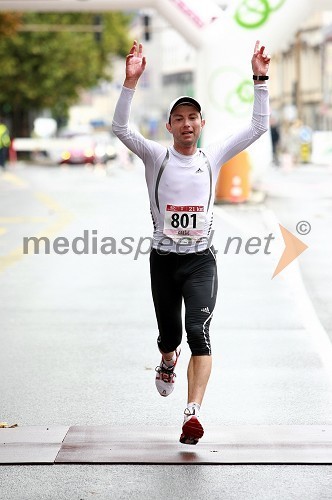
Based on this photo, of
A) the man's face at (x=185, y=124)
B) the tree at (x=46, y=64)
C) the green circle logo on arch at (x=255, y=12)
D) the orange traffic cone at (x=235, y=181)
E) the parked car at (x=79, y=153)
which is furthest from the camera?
the tree at (x=46, y=64)

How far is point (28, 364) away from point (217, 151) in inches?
111

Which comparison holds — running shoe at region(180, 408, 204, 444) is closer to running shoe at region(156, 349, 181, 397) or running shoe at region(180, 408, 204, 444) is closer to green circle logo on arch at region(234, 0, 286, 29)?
running shoe at region(156, 349, 181, 397)

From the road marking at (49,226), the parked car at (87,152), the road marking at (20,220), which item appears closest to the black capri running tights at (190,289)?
the road marking at (49,226)

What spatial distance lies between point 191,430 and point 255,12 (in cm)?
1897

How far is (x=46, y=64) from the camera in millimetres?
64375

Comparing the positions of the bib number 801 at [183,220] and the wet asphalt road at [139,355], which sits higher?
the bib number 801 at [183,220]

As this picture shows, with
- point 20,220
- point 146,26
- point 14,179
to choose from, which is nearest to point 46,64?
point 146,26

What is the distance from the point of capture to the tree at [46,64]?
208ft

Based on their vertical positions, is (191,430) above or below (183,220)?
below

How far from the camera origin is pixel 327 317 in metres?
10.6

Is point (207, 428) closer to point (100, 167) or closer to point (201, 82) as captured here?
point (201, 82)

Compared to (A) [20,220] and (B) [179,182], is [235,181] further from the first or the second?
(B) [179,182]

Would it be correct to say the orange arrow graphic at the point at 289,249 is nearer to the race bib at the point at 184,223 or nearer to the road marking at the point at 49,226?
the road marking at the point at 49,226

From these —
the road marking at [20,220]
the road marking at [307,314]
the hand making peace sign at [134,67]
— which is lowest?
the road marking at [20,220]
